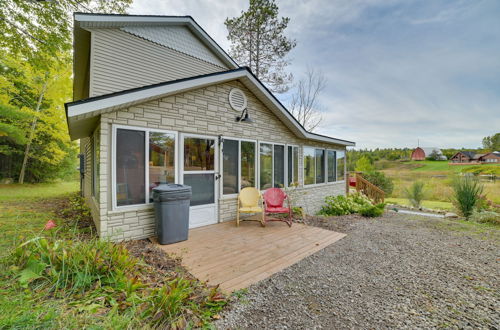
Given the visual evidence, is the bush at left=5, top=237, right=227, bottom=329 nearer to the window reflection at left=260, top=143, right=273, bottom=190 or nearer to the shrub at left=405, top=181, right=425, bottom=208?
the window reflection at left=260, top=143, right=273, bottom=190

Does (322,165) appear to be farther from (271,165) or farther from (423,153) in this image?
(423,153)

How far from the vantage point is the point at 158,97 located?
434 cm

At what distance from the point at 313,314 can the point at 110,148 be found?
411 cm

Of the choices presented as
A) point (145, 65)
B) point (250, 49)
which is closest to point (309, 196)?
point (145, 65)

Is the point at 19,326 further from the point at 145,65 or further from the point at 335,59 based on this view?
the point at 335,59

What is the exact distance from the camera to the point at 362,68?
10023mm

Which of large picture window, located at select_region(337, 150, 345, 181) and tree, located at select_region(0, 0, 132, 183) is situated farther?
large picture window, located at select_region(337, 150, 345, 181)

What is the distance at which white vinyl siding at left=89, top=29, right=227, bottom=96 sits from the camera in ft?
18.5

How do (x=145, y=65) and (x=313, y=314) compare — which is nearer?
(x=313, y=314)

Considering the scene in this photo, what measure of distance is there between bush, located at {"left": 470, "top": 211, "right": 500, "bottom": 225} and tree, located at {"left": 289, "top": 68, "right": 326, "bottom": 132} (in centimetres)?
1068

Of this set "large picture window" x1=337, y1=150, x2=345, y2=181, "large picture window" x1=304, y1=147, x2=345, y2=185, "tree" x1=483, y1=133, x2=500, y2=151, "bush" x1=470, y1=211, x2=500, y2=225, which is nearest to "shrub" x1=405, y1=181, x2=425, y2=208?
"bush" x1=470, y1=211, x2=500, y2=225

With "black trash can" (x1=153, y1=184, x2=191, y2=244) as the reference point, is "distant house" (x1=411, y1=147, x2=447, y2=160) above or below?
above

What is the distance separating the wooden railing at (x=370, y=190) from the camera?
10617mm

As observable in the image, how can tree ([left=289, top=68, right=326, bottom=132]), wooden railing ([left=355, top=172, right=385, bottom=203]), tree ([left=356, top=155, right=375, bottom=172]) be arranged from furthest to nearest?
tree ([left=356, top=155, right=375, bottom=172]), tree ([left=289, top=68, right=326, bottom=132]), wooden railing ([left=355, top=172, right=385, bottom=203])
